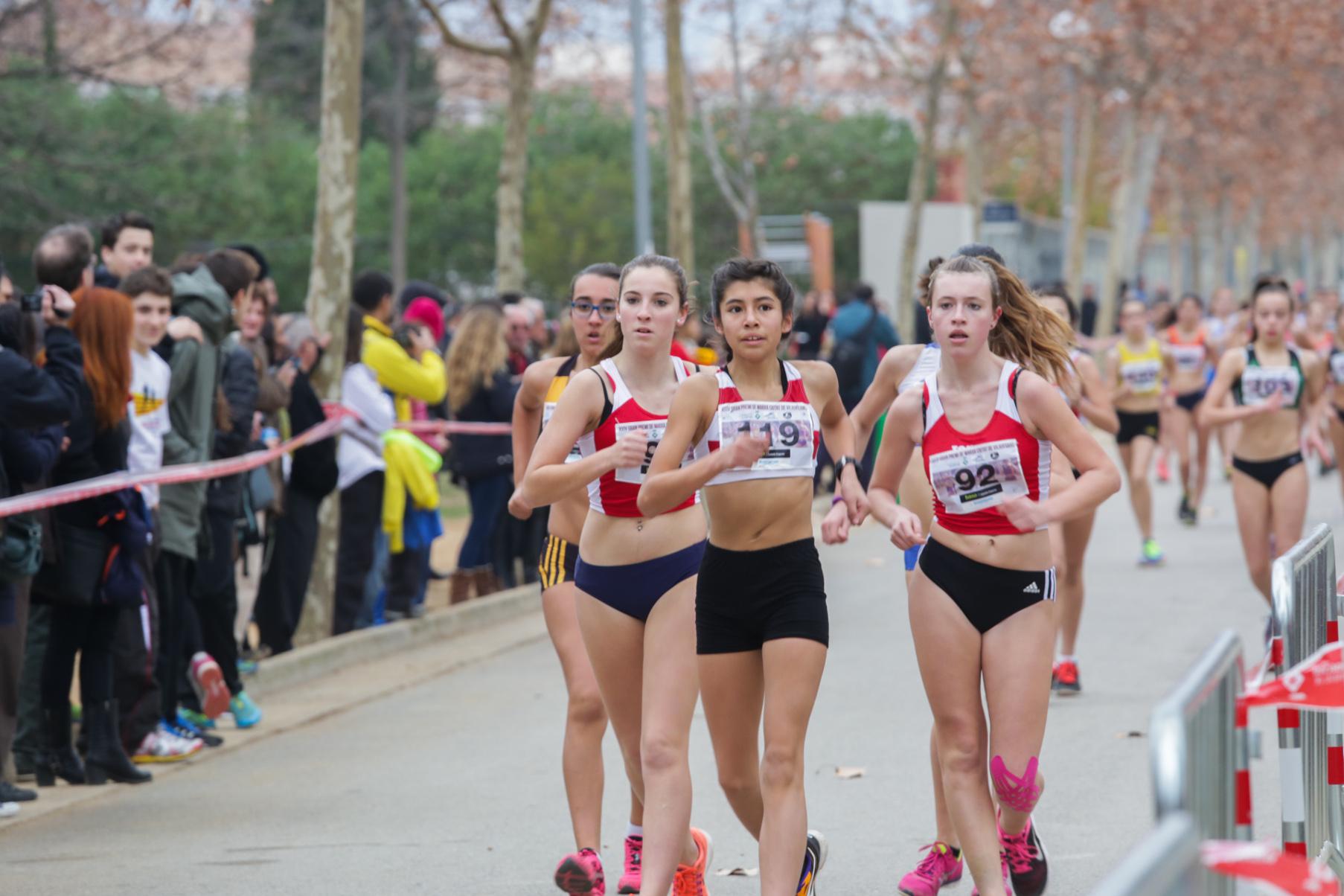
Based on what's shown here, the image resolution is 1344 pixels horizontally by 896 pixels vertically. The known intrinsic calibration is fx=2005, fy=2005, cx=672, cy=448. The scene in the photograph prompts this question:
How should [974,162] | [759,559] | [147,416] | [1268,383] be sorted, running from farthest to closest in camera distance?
[974,162] < [1268,383] < [147,416] < [759,559]

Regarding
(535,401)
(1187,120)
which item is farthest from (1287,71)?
(535,401)

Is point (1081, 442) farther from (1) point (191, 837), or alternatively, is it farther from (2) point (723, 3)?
(2) point (723, 3)

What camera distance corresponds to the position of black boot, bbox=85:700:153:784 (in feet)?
27.2

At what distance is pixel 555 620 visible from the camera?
21.6 feet

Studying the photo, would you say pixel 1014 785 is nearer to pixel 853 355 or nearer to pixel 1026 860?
pixel 1026 860

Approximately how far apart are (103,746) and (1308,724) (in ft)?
16.2

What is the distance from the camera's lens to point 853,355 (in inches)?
725

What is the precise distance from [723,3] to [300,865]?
25885mm

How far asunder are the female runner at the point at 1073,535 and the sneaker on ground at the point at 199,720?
155 inches

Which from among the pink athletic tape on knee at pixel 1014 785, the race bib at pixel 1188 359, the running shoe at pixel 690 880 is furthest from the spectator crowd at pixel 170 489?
the race bib at pixel 1188 359

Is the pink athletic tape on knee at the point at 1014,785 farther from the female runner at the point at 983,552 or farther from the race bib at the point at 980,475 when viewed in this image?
the race bib at the point at 980,475

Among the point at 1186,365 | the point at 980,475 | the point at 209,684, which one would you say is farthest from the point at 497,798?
the point at 1186,365

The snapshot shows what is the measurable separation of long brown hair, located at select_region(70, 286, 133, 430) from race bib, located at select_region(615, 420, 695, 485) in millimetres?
2933

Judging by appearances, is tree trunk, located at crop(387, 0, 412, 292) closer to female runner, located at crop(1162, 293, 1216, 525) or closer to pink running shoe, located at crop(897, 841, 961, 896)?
female runner, located at crop(1162, 293, 1216, 525)
